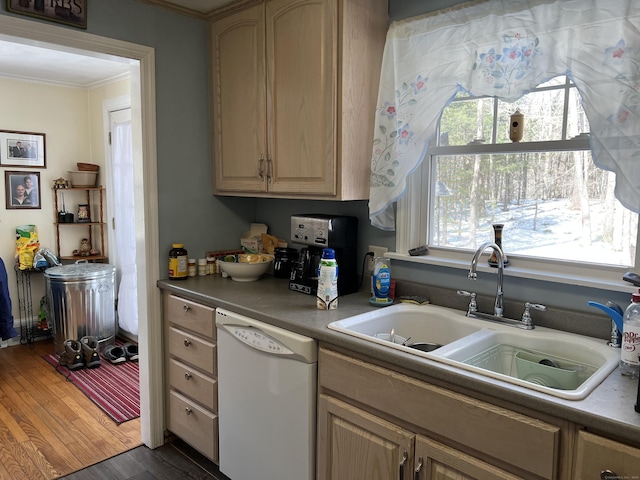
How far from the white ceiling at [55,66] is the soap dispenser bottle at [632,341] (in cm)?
288

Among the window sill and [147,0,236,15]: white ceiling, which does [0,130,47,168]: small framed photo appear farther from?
the window sill

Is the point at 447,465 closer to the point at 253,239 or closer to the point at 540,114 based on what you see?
the point at 540,114

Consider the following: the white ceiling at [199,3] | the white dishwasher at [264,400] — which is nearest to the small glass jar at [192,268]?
the white dishwasher at [264,400]

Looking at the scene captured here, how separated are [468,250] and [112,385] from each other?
2.60m

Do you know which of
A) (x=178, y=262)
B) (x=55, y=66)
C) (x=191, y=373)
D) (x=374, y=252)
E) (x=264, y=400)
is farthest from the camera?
(x=55, y=66)

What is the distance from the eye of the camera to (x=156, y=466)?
2.51 metres

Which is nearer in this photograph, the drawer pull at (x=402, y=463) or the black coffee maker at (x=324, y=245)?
the drawer pull at (x=402, y=463)

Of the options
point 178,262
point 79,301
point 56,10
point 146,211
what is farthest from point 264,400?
point 79,301

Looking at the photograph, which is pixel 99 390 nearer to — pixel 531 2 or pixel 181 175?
pixel 181 175

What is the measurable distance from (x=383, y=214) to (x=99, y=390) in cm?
235

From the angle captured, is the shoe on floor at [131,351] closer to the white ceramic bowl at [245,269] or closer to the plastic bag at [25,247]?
the plastic bag at [25,247]

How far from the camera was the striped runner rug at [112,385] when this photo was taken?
10.2 ft

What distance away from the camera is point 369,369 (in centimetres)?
165


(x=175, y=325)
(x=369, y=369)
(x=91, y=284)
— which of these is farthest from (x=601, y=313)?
(x=91, y=284)
